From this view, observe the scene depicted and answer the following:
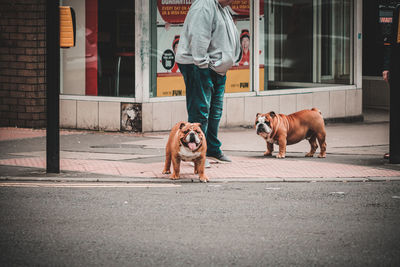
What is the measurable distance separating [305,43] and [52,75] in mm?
7718

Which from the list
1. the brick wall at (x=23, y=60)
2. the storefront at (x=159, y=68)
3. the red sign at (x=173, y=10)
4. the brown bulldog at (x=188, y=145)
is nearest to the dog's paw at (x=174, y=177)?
the brown bulldog at (x=188, y=145)

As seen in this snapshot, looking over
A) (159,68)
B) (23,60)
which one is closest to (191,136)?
(159,68)

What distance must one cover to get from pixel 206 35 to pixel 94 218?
3.21 m

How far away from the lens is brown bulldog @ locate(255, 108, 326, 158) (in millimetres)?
9969

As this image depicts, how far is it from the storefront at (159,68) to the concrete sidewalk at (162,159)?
401 mm

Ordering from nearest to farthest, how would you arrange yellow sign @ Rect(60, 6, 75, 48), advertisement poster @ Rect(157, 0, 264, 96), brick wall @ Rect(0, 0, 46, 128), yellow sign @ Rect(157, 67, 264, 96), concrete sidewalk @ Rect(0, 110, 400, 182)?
yellow sign @ Rect(60, 6, 75, 48), concrete sidewalk @ Rect(0, 110, 400, 182), advertisement poster @ Rect(157, 0, 264, 96), yellow sign @ Rect(157, 67, 264, 96), brick wall @ Rect(0, 0, 46, 128)

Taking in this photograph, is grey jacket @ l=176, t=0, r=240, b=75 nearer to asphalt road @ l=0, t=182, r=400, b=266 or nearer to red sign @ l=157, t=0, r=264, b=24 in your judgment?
asphalt road @ l=0, t=182, r=400, b=266

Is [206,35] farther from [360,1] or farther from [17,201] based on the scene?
[360,1]

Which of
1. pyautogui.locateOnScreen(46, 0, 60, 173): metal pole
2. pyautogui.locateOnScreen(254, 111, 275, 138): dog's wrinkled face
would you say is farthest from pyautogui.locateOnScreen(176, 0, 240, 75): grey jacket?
pyautogui.locateOnScreen(46, 0, 60, 173): metal pole

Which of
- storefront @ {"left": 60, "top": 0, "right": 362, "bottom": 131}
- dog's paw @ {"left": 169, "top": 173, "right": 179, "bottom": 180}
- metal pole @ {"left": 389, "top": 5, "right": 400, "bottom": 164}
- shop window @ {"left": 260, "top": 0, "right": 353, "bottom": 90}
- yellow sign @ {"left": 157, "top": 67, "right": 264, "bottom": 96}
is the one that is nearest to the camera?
dog's paw @ {"left": 169, "top": 173, "right": 179, "bottom": 180}

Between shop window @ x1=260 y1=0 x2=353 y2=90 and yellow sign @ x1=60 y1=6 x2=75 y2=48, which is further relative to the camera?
shop window @ x1=260 y1=0 x2=353 y2=90

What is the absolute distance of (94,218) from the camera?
6332mm

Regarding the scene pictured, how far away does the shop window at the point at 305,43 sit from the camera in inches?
566

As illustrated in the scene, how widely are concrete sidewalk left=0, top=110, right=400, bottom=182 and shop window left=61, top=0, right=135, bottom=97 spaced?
83 centimetres
